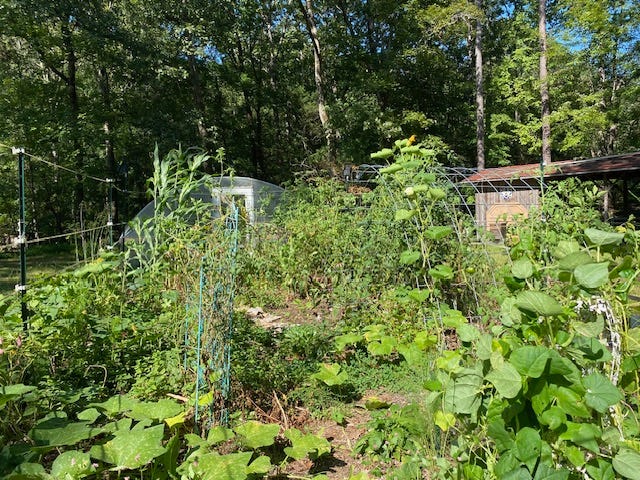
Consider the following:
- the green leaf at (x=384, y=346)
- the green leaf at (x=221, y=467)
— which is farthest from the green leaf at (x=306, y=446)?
the green leaf at (x=384, y=346)

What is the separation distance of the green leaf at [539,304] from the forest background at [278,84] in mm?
9138

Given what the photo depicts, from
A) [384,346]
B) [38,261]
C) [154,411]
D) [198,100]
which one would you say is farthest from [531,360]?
[198,100]

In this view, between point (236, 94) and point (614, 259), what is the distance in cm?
2071

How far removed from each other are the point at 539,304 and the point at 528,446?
34 centimetres

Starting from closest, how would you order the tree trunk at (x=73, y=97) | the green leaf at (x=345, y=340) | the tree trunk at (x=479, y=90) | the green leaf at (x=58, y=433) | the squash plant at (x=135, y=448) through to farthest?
the squash plant at (x=135, y=448) → the green leaf at (x=58, y=433) → the green leaf at (x=345, y=340) → the tree trunk at (x=73, y=97) → the tree trunk at (x=479, y=90)

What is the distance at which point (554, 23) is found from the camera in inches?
866

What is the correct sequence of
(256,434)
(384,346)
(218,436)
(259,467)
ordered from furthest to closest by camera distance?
(384,346), (256,434), (218,436), (259,467)

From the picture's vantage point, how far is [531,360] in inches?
43.3

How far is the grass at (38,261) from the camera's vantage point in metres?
8.10

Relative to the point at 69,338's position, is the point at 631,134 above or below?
above

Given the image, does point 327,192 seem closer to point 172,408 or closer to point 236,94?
point 172,408

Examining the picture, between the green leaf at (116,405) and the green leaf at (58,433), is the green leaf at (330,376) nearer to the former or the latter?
the green leaf at (116,405)

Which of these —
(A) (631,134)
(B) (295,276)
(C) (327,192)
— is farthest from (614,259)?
(A) (631,134)

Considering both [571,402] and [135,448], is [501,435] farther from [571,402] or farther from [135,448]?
[135,448]
